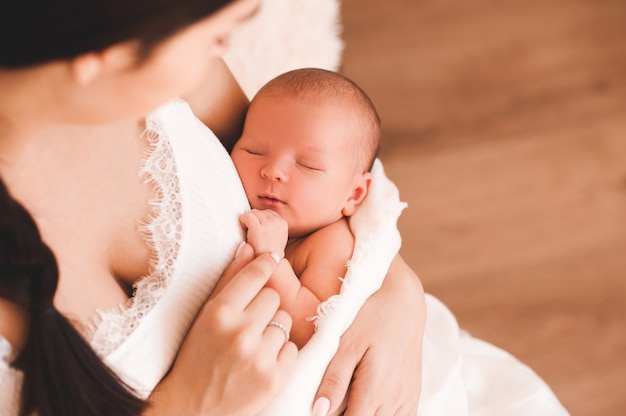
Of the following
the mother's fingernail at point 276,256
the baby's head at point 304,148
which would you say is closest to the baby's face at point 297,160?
the baby's head at point 304,148

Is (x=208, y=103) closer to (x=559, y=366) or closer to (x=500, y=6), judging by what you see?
(x=559, y=366)

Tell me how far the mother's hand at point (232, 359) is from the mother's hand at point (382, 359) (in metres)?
0.11

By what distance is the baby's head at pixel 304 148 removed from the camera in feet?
3.26

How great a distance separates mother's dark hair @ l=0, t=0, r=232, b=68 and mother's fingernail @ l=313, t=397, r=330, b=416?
1.68ft

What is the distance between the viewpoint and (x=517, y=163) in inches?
75.9

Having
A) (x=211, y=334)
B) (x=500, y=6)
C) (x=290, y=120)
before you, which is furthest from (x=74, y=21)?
(x=500, y=6)

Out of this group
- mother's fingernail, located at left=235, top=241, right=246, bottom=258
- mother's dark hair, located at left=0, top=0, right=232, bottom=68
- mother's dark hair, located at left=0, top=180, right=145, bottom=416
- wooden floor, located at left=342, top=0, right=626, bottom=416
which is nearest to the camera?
mother's dark hair, located at left=0, top=0, right=232, bottom=68

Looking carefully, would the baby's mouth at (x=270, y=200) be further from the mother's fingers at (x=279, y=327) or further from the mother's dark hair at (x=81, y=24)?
the mother's dark hair at (x=81, y=24)

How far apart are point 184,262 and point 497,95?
4.97 feet

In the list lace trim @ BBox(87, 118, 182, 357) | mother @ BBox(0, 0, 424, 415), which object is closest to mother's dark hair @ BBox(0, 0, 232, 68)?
mother @ BBox(0, 0, 424, 415)

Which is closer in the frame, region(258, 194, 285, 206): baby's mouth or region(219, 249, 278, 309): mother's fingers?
region(219, 249, 278, 309): mother's fingers

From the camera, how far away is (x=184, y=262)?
809mm

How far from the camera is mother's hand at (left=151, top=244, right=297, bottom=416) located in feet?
2.48

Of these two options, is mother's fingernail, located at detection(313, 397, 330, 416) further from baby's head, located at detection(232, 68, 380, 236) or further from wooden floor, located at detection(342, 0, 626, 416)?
wooden floor, located at detection(342, 0, 626, 416)
